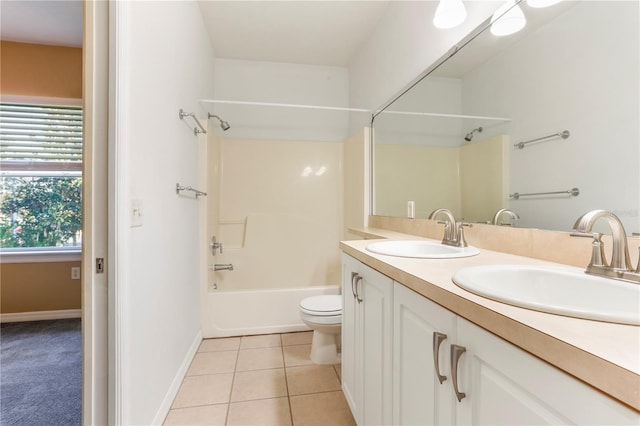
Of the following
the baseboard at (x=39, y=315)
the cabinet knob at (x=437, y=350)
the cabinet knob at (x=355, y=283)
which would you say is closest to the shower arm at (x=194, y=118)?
the cabinet knob at (x=355, y=283)

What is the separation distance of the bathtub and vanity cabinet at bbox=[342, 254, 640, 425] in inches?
50.6

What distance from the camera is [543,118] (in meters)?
0.97

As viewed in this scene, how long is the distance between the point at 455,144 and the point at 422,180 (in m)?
0.37

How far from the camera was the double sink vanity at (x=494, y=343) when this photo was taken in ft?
1.17

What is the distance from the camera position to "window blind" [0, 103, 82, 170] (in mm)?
2549

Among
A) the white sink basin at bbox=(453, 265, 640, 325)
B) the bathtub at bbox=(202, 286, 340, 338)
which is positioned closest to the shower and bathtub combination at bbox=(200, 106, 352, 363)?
the bathtub at bbox=(202, 286, 340, 338)

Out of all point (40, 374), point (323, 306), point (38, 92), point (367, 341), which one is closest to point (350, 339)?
point (367, 341)

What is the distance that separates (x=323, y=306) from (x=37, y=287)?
9.08 ft

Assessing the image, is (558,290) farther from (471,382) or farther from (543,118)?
(543,118)

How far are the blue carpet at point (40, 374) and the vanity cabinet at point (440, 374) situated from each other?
153cm

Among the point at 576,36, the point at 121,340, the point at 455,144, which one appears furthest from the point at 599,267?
the point at 121,340

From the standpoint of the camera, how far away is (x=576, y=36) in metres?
Result: 0.86

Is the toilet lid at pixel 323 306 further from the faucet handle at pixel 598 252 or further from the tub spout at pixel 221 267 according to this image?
the faucet handle at pixel 598 252

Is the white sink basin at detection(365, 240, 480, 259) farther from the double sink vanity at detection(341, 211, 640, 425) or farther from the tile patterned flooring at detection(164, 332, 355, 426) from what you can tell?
the tile patterned flooring at detection(164, 332, 355, 426)
